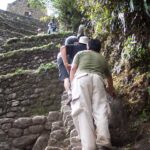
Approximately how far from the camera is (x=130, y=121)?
654 cm

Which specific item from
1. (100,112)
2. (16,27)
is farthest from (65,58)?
(16,27)

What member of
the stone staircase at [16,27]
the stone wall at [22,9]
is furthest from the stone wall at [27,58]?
the stone wall at [22,9]

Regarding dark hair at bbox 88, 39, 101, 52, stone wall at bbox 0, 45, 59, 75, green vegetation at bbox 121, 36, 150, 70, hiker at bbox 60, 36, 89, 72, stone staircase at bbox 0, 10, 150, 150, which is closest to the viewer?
dark hair at bbox 88, 39, 101, 52

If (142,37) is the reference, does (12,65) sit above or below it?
above

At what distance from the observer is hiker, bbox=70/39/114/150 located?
555 centimetres

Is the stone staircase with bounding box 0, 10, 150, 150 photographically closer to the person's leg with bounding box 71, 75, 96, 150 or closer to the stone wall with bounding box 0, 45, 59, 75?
the stone wall with bounding box 0, 45, 59, 75

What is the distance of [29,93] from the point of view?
10.9 meters

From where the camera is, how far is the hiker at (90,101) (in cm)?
555

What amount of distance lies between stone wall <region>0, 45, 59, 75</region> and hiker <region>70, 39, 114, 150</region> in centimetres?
756

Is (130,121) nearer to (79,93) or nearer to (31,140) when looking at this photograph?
(79,93)

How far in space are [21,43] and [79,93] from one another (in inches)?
414

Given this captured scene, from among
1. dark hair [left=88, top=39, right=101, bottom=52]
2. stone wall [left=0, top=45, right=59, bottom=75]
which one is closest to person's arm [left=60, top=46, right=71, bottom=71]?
dark hair [left=88, top=39, right=101, bottom=52]

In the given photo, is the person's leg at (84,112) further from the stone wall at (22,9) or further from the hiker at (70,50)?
the stone wall at (22,9)

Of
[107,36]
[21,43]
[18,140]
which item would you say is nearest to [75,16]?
[21,43]
